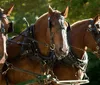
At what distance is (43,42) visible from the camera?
6887 millimetres

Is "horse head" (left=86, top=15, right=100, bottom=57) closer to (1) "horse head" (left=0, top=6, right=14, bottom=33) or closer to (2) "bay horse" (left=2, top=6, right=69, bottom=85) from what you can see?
(2) "bay horse" (left=2, top=6, right=69, bottom=85)

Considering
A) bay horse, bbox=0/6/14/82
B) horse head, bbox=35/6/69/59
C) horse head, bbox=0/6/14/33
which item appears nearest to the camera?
bay horse, bbox=0/6/14/82

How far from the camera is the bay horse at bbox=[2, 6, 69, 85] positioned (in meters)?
6.69

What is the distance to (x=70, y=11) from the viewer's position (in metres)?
12.8

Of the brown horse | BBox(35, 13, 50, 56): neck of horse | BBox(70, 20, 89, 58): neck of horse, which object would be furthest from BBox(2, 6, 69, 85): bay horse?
BBox(70, 20, 89, 58): neck of horse

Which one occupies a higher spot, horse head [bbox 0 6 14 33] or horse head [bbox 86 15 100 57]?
horse head [bbox 0 6 14 33]

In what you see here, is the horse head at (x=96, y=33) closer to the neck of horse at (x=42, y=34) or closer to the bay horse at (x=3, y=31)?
the neck of horse at (x=42, y=34)

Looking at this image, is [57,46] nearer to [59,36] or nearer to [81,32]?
[59,36]

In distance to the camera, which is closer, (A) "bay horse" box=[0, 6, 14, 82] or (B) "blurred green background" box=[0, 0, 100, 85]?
(A) "bay horse" box=[0, 6, 14, 82]

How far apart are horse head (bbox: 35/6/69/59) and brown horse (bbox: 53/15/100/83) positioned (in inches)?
34.0

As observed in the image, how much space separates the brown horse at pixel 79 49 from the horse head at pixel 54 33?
0.86 m

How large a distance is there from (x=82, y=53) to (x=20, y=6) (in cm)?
677

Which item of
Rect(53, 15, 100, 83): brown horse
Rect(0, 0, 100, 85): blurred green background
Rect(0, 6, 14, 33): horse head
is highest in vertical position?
Rect(0, 0, 100, 85): blurred green background

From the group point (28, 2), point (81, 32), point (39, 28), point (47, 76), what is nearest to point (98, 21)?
point (81, 32)
